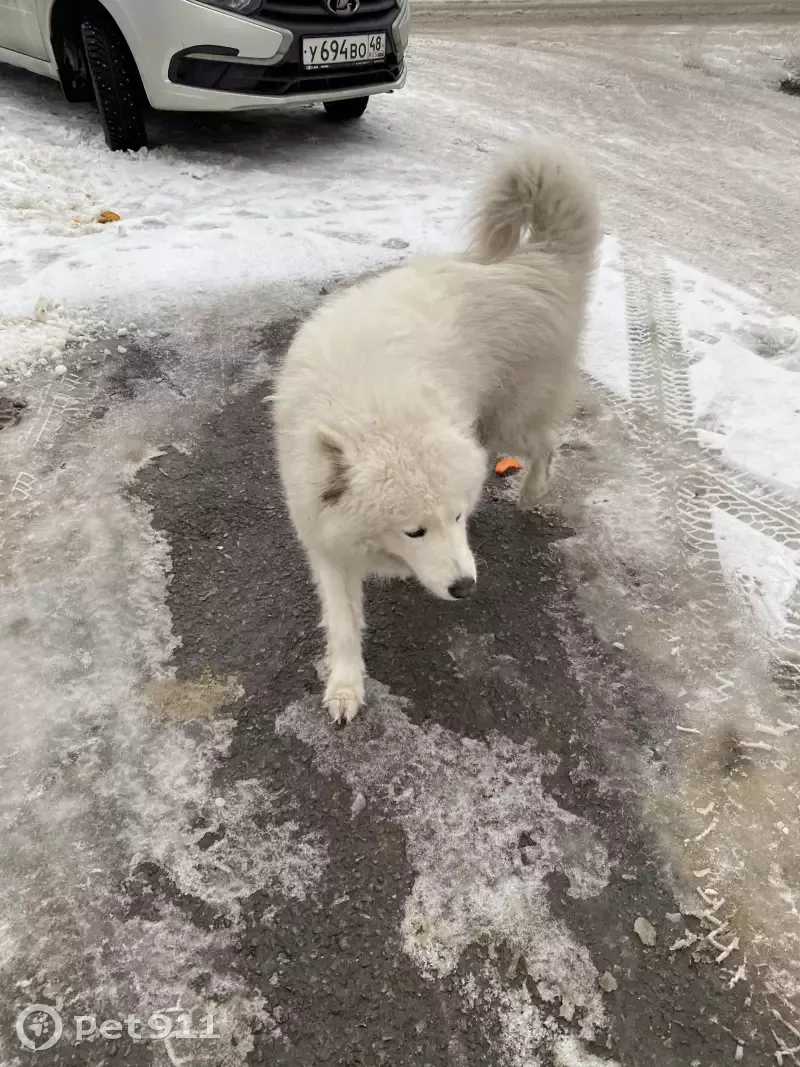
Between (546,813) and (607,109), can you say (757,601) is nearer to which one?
(546,813)

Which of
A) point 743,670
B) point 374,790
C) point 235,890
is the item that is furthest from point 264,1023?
point 743,670

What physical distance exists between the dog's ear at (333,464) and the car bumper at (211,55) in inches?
183

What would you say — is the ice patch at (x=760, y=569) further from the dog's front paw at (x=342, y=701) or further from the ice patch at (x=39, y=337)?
the ice patch at (x=39, y=337)

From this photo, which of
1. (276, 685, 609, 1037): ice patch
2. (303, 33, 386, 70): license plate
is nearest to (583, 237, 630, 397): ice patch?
(276, 685, 609, 1037): ice patch

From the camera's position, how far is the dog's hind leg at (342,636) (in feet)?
7.90

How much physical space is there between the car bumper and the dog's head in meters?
4.61

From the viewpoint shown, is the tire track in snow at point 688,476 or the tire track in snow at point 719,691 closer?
the tire track in snow at point 719,691

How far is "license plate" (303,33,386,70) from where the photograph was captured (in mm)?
5336

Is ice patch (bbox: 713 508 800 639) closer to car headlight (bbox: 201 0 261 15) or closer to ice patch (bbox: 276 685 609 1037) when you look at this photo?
ice patch (bbox: 276 685 609 1037)

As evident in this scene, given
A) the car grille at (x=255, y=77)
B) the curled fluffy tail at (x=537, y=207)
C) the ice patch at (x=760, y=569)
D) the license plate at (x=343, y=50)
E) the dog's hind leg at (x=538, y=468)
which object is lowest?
the ice patch at (x=760, y=569)

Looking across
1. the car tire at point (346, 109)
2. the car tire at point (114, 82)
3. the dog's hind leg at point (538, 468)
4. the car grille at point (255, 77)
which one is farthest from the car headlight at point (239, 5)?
the dog's hind leg at point (538, 468)

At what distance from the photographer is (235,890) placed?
77.0 inches

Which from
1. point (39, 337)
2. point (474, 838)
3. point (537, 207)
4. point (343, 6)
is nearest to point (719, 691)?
point (474, 838)

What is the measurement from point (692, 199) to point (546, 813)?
212 inches
